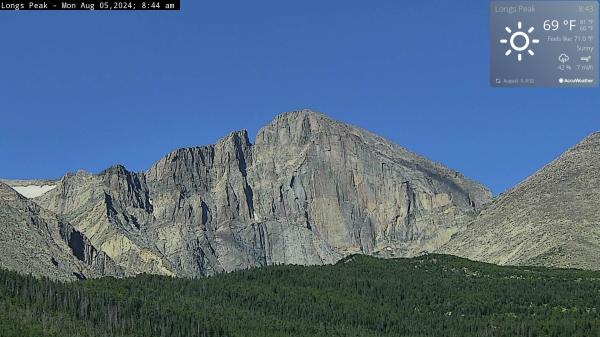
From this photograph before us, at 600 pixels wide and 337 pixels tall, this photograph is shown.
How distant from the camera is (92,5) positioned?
479ft

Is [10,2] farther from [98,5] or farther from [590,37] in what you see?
[590,37]

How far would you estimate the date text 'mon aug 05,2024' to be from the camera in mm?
144000

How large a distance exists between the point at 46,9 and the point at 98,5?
6.71 metres

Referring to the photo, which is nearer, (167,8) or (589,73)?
(167,8)

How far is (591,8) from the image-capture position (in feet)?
554

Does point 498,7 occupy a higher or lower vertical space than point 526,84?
higher

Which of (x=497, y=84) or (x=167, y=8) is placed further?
(x=497, y=84)

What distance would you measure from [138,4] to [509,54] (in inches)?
1988

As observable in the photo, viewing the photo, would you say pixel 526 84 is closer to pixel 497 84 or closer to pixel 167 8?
pixel 497 84

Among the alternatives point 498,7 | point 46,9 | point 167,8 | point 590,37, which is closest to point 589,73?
point 590,37

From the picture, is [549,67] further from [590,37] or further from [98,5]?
[98,5]

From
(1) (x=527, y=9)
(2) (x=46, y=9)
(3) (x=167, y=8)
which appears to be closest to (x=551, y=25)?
(1) (x=527, y=9)

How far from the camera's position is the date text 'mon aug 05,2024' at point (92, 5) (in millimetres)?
144000

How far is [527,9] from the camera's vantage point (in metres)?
167
